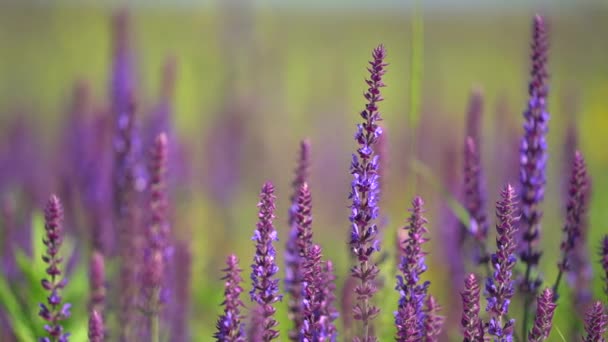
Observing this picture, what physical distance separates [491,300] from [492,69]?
12.1 metres

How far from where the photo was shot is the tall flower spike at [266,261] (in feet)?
5.59

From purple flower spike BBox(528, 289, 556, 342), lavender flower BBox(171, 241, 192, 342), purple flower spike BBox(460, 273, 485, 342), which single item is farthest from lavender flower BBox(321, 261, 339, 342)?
lavender flower BBox(171, 241, 192, 342)

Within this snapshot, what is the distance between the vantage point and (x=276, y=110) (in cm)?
762

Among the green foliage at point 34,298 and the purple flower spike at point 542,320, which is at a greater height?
the green foliage at point 34,298

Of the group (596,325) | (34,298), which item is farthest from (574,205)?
(34,298)

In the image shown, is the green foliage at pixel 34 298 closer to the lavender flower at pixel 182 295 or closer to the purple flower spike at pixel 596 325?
the lavender flower at pixel 182 295

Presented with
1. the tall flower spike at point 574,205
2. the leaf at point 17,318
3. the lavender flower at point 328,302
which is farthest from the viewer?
the leaf at point 17,318

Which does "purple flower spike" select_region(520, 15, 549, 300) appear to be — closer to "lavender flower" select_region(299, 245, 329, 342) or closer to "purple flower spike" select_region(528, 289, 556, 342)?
"purple flower spike" select_region(528, 289, 556, 342)

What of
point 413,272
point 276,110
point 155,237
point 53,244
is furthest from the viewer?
point 276,110

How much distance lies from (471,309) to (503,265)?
13cm

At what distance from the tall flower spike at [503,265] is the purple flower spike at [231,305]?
508 mm

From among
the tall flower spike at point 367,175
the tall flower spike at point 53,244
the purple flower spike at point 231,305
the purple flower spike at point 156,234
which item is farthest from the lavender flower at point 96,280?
the tall flower spike at point 367,175

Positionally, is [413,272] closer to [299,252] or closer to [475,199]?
[299,252]

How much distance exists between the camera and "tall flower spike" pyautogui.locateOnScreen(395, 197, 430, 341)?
5.68 ft
